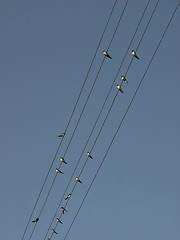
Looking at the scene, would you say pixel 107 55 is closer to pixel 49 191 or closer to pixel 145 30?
pixel 145 30

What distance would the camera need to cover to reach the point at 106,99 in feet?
34.3

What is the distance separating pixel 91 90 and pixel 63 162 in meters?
3.58

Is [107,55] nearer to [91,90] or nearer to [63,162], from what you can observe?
[91,90]

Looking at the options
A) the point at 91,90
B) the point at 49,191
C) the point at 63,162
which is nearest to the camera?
the point at 91,90

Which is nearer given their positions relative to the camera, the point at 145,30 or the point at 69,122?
the point at 145,30

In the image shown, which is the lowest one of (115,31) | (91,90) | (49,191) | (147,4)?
(49,191)

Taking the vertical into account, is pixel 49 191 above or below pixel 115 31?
below

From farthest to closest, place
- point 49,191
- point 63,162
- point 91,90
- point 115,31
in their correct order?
1. point 63,162
2. point 49,191
3. point 91,90
4. point 115,31

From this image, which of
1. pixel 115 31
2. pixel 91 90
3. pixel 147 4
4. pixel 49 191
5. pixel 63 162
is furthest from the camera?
pixel 63 162

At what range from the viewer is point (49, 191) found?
12.5m

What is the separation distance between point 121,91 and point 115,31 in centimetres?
279

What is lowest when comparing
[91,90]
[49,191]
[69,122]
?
[49,191]

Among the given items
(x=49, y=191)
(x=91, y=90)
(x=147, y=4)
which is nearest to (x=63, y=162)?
(x=49, y=191)

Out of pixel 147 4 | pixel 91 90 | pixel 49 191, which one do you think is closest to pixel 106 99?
pixel 91 90
